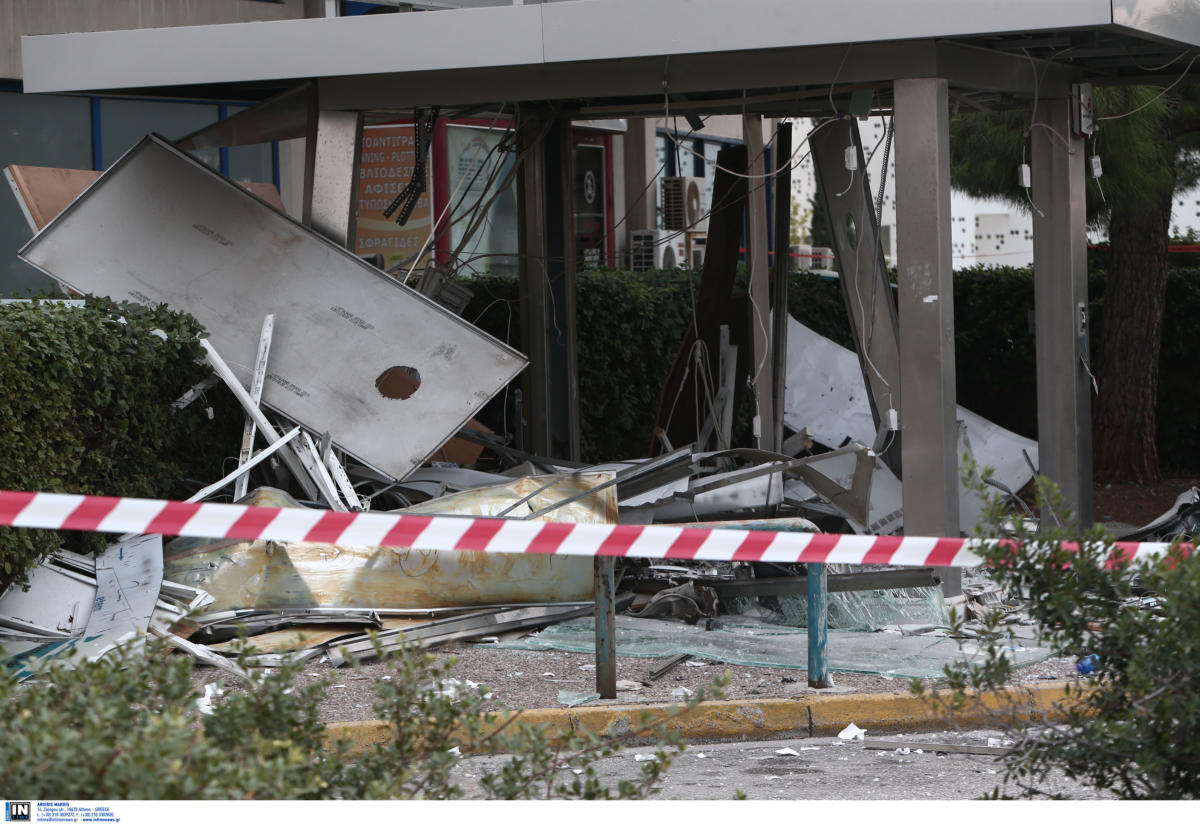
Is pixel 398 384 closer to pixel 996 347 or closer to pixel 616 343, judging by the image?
pixel 616 343

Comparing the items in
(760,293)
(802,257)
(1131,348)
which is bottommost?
(1131,348)

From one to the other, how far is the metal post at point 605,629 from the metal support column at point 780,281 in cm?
426

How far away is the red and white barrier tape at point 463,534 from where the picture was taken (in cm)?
493

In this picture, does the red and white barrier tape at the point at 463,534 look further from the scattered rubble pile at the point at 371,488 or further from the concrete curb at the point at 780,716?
the scattered rubble pile at the point at 371,488

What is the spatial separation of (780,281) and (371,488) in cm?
356

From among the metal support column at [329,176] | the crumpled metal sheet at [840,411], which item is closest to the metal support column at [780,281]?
the crumpled metal sheet at [840,411]

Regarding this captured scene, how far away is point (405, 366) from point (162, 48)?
2.28 m

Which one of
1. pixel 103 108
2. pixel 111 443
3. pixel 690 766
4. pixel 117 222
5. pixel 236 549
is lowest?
pixel 690 766

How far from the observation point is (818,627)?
6742 millimetres

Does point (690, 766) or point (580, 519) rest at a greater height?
point (580, 519)

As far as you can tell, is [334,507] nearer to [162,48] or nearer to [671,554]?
[162,48]

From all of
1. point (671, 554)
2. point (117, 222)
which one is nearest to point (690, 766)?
point (671, 554)

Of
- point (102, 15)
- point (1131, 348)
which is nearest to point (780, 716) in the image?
point (1131, 348)

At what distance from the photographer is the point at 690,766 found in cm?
602
